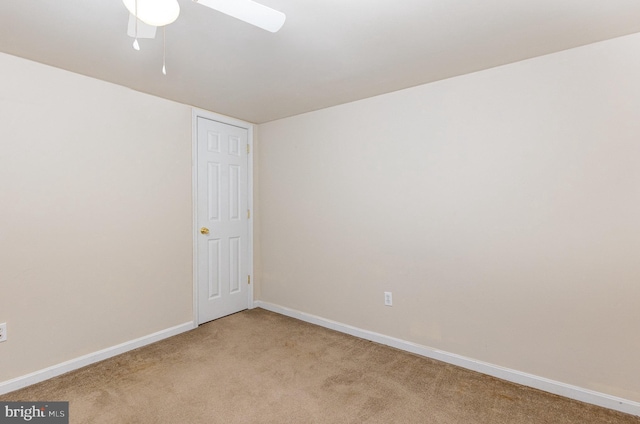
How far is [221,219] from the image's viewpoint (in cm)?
360

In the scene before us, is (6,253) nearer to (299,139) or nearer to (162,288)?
(162,288)

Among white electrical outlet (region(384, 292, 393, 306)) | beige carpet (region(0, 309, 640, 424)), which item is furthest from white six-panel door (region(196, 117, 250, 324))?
white electrical outlet (region(384, 292, 393, 306))

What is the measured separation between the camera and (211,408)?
202 centimetres

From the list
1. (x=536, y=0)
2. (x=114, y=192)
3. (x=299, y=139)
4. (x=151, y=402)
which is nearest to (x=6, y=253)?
(x=114, y=192)

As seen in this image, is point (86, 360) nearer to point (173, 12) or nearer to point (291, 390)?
point (291, 390)

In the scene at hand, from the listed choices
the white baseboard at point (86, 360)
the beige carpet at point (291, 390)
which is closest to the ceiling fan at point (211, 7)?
the beige carpet at point (291, 390)

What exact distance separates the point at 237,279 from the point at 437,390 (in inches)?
95.4

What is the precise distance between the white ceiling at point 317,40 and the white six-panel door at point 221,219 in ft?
2.82

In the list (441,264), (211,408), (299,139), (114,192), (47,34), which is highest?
(47,34)

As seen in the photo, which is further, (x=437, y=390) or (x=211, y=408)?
(x=437, y=390)

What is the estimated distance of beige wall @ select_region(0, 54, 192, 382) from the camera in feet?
7.29

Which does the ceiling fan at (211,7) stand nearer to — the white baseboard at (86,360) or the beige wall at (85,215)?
the beige wall at (85,215)

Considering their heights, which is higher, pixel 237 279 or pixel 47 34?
pixel 47 34

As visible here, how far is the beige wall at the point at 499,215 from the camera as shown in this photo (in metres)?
1.99
